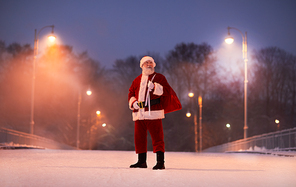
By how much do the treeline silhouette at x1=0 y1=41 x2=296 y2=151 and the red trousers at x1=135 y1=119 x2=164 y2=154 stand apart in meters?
38.2

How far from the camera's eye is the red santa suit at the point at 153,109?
681cm

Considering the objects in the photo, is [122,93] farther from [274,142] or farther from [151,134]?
[151,134]

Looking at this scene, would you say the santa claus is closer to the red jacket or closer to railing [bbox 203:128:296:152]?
the red jacket

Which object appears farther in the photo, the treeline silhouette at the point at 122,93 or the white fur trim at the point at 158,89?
the treeline silhouette at the point at 122,93

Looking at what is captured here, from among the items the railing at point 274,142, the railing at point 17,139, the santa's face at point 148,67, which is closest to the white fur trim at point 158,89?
A: the santa's face at point 148,67

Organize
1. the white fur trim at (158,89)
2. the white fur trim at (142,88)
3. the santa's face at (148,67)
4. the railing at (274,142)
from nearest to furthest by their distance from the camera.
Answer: the white fur trim at (158,89) < the white fur trim at (142,88) < the santa's face at (148,67) < the railing at (274,142)

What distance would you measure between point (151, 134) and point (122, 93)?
42.9m

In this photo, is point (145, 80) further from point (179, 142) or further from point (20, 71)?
point (179, 142)

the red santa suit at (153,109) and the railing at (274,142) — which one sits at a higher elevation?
the red santa suit at (153,109)

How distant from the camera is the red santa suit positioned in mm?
6812

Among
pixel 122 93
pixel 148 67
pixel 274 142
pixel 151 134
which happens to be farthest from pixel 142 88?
pixel 122 93

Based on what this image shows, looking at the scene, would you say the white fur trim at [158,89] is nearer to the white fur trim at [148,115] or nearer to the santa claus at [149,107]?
the santa claus at [149,107]

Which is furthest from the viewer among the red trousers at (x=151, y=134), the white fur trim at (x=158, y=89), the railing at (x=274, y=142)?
the railing at (x=274, y=142)

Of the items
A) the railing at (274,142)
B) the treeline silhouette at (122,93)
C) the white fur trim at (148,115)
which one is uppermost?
the treeline silhouette at (122,93)
